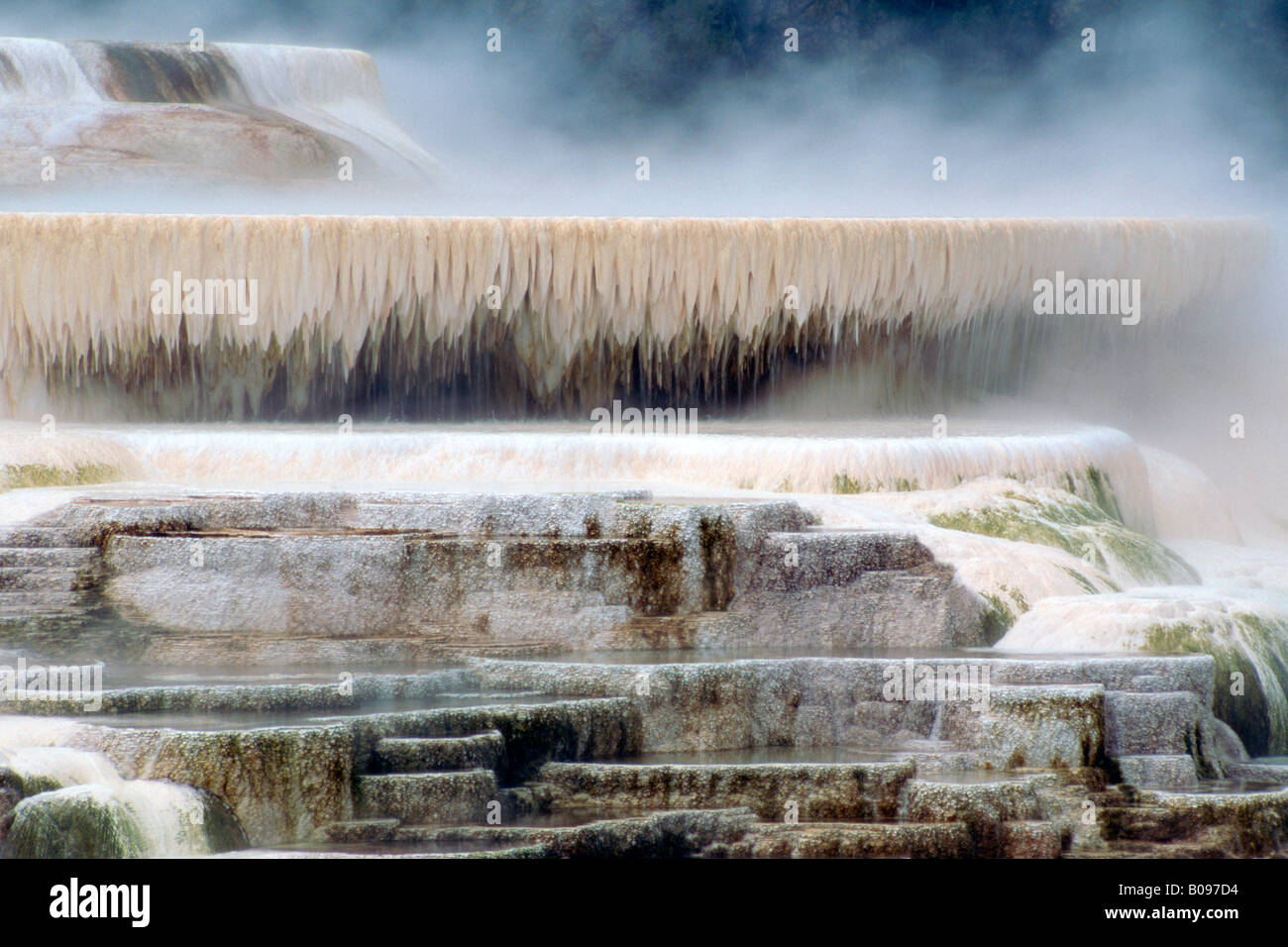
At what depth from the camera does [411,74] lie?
21.3 meters

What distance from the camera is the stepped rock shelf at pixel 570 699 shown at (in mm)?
5914

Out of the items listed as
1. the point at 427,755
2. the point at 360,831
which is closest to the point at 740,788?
the point at 427,755

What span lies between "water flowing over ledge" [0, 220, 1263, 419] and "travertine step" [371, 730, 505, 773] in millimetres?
5045

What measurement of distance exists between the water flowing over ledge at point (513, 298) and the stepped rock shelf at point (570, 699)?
3060mm

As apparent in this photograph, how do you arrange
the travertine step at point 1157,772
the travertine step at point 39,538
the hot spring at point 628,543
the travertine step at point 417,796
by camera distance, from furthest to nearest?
the travertine step at point 39,538
the travertine step at point 1157,772
the hot spring at point 628,543
the travertine step at point 417,796

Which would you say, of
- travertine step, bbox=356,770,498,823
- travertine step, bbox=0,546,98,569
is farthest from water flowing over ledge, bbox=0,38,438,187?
travertine step, bbox=356,770,498,823

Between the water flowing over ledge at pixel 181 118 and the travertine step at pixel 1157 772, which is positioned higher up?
the water flowing over ledge at pixel 181 118

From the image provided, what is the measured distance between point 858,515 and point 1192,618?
1816mm

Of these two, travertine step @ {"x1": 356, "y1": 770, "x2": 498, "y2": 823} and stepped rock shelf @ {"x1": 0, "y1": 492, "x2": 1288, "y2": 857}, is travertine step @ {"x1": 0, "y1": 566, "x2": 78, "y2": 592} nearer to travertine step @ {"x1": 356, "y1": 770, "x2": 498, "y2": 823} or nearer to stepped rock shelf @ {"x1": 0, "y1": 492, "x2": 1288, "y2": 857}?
stepped rock shelf @ {"x1": 0, "y1": 492, "x2": 1288, "y2": 857}

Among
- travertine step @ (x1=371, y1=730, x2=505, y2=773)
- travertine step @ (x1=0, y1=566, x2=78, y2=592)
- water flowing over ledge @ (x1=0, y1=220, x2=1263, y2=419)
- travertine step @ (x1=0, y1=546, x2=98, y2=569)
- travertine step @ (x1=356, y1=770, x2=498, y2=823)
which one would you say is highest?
water flowing over ledge @ (x1=0, y1=220, x2=1263, y2=419)

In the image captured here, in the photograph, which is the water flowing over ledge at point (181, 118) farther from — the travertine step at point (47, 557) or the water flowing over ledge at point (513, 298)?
the travertine step at point (47, 557)

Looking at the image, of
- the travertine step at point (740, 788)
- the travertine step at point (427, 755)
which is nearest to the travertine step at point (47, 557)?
the travertine step at point (427, 755)

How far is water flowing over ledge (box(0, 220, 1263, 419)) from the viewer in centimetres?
1046

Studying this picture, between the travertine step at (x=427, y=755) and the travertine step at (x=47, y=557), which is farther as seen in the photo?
the travertine step at (x=47, y=557)
